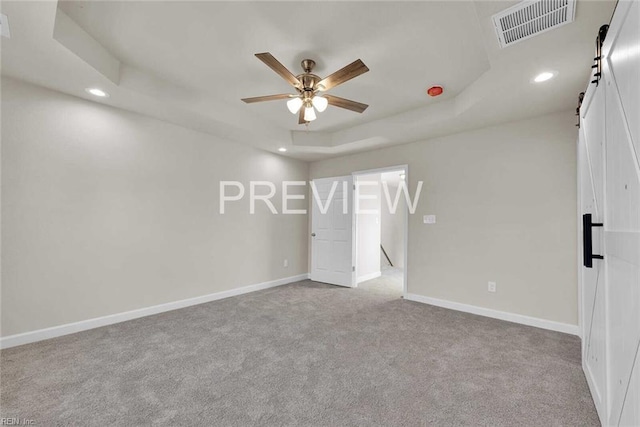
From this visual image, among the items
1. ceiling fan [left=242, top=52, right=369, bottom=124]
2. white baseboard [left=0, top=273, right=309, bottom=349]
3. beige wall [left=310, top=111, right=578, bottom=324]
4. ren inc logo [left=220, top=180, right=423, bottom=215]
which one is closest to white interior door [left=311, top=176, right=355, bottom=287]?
ren inc logo [left=220, top=180, right=423, bottom=215]

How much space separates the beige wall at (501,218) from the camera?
302cm

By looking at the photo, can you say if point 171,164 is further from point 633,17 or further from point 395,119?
point 633,17

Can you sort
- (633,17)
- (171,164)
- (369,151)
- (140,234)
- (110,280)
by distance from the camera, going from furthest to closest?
(369,151) < (171,164) < (140,234) < (110,280) < (633,17)

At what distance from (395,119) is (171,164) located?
10.2 ft

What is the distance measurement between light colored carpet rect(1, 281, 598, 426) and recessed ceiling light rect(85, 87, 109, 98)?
2.47m

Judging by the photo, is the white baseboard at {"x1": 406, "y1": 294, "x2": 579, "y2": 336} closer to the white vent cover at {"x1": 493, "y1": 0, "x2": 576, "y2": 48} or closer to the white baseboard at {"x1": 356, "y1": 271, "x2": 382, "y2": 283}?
the white baseboard at {"x1": 356, "y1": 271, "x2": 382, "y2": 283}

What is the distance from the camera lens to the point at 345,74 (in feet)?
7.02

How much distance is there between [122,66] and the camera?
8.59 ft

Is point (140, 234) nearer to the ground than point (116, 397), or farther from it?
farther from it

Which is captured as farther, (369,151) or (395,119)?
(369,151)

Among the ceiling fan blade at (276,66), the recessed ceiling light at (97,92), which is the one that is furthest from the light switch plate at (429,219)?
the recessed ceiling light at (97,92)

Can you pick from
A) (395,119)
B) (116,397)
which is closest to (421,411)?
(116,397)

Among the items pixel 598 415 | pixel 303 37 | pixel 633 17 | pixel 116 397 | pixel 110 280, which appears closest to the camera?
pixel 633 17

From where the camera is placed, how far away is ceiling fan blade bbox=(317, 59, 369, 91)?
1984 mm
